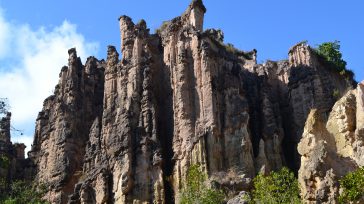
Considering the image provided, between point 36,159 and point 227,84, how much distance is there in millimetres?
18695

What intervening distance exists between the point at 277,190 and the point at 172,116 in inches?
726

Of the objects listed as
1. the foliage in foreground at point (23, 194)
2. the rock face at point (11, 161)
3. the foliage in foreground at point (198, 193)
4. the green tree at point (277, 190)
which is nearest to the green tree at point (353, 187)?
the green tree at point (277, 190)

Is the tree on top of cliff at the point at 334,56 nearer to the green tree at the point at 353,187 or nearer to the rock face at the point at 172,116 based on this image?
the rock face at the point at 172,116

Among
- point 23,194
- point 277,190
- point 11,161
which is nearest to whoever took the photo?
point 277,190

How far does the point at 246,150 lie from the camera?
46438mm

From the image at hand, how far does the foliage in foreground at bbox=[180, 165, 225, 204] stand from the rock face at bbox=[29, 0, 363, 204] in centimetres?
293

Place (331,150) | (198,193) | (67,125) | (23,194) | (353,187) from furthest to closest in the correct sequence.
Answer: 1. (67,125)
2. (23,194)
3. (198,193)
4. (331,150)
5. (353,187)

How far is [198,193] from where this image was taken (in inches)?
1540

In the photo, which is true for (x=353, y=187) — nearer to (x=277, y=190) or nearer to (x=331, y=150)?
(x=331, y=150)

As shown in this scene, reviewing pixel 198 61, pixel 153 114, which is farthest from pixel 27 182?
pixel 198 61

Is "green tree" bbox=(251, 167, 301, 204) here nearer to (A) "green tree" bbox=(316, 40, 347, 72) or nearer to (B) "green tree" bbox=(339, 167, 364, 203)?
(B) "green tree" bbox=(339, 167, 364, 203)

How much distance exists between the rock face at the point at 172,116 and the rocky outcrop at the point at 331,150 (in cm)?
1233

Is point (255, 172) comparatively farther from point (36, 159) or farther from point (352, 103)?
point (36, 159)

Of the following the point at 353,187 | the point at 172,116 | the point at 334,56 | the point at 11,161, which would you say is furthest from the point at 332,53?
the point at 353,187
